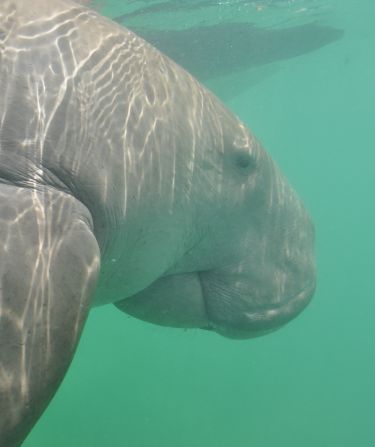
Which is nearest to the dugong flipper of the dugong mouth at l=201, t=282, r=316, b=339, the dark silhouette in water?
the dugong mouth at l=201, t=282, r=316, b=339

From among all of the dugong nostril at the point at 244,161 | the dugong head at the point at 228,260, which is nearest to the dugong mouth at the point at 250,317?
the dugong head at the point at 228,260

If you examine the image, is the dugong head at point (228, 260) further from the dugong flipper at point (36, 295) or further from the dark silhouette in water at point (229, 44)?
the dark silhouette in water at point (229, 44)

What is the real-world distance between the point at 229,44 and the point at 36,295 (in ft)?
72.1

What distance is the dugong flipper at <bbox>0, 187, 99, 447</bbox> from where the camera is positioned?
1833 mm

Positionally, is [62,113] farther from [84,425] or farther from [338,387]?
[338,387]

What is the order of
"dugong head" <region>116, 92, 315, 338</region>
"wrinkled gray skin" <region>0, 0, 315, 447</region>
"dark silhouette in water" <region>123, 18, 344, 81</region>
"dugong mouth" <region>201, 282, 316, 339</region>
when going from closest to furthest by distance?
"wrinkled gray skin" <region>0, 0, 315, 447</region> → "dugong head" <region>116, 92, 315, 338</region> → "dugong mouth" <region>201, 282, 316, 339</region> → "dark silhouette in water" <region>123, 18, 344, 81</region>

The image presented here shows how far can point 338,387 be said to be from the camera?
35656 millimetres

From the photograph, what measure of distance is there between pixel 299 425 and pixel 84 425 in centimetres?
991

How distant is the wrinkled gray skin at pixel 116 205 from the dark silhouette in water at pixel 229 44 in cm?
1655

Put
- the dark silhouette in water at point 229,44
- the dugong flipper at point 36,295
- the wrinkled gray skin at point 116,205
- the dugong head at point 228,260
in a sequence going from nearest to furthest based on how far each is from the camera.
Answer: the dugong flipper at point 36,295, the wrinkled gray skin at point 116,205, the dugong head at point 228,260, the dark silhouette in water at point 229,44

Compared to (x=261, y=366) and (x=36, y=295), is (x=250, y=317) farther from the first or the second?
(x=261, y=366)

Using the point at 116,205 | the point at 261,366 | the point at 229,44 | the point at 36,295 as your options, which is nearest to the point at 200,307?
the point at 116,205

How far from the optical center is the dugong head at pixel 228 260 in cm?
358

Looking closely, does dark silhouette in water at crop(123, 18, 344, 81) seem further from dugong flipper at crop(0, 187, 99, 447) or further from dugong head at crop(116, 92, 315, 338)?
dugong flipper at crop(0, 187, 99, 447)
